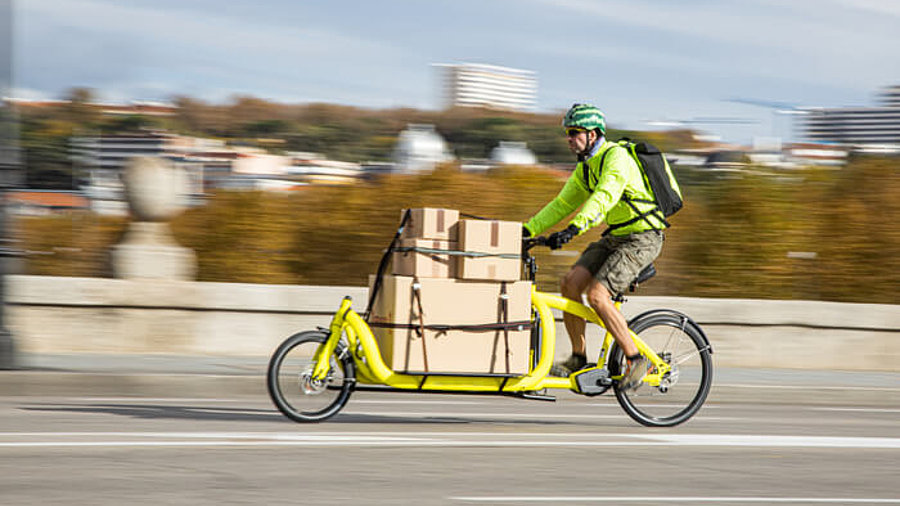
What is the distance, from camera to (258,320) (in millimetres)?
12328

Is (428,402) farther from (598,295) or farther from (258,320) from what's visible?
(258,320)

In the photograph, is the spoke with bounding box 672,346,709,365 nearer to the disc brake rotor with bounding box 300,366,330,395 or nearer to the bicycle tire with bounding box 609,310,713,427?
the bicycle tire with bounding box 609,310,713,427

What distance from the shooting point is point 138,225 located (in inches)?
505

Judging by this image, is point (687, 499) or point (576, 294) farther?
point (576, 294)

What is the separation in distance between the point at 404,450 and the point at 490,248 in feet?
4.83

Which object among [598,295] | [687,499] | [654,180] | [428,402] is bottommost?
[687,499]

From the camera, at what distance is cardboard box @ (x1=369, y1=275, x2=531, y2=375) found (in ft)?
24.9

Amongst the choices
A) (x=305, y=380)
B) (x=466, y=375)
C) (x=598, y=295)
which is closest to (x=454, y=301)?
(x=466, y=375)

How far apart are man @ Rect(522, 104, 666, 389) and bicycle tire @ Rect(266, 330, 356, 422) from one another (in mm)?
1406

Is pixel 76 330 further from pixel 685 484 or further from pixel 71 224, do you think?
pixel 685 484

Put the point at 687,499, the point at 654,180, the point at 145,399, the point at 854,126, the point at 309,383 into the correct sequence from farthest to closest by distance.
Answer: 1. the point at 854,126
2. the point at 145,399
3. the point at 654,180
4. the point at 309,383
5. the point at 687,499

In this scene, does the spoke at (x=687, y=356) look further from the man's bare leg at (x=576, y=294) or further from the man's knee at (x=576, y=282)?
the man's knee at (x=576, y=282)

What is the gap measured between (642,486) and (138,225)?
8.14 m

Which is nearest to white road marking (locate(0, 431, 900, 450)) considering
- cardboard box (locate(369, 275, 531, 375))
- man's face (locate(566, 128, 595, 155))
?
cardboard box (locate(369, 275, 531, 375))
